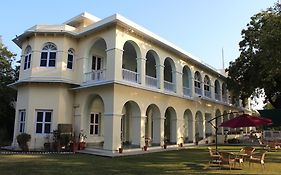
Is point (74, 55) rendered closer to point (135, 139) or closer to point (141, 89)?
point (141, 89)

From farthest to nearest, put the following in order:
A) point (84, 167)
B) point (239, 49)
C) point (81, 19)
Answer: point (239, 49), point (81, 19), point (84, 167)

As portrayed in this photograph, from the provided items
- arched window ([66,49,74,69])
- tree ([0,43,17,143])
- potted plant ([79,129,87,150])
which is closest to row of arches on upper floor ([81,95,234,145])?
potted plant ([79,129,87,150])

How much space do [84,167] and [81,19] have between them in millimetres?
13187

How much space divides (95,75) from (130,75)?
2.43 meters

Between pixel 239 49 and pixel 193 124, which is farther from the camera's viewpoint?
pixel 239 49

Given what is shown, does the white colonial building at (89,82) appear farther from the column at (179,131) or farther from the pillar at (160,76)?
the column at (179,131)

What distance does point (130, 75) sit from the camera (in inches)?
797

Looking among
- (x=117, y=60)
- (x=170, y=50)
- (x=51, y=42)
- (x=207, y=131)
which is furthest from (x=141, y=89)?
(x=207, y=131)

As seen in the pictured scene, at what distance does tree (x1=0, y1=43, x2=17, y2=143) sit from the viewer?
27.2 meters

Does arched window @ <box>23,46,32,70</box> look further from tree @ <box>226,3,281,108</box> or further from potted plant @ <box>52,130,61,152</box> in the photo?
tree @ <box>226,3,281,108</box>

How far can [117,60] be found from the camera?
61.6 ft

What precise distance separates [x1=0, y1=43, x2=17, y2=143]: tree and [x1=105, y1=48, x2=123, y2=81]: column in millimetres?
13059

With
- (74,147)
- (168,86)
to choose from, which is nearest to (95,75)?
(74,147)

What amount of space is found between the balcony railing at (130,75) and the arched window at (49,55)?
5.10 m
